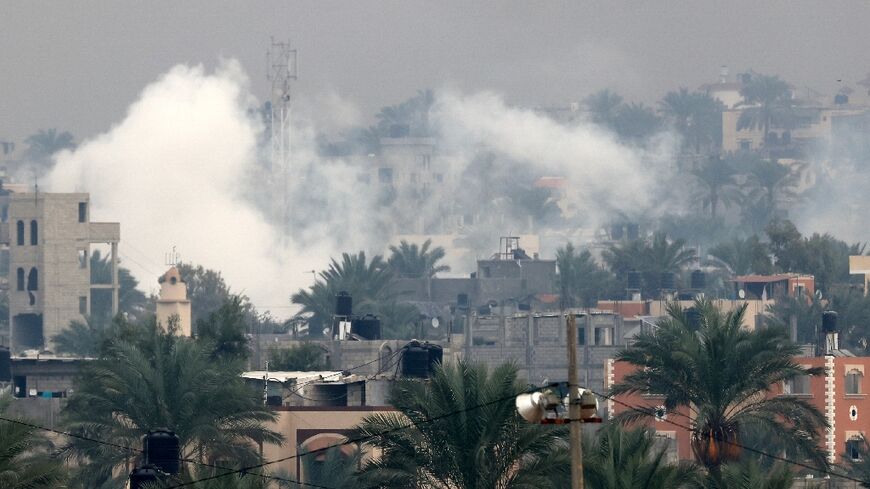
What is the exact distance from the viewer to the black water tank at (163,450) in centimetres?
5694

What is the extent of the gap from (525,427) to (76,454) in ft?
63.7

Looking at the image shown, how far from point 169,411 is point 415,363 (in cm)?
1440

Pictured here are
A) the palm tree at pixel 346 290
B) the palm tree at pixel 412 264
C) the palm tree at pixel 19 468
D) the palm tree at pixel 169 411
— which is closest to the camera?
the palm tree at pixel 19 468

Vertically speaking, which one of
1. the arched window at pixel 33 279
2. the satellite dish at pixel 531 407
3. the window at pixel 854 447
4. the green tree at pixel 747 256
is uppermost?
the green tree at pixel 747 256

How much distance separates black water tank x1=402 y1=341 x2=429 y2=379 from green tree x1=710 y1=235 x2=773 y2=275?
7848cm

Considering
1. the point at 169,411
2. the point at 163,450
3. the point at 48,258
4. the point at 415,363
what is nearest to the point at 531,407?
the point at 163,450

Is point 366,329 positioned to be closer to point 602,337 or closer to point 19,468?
point 602,337

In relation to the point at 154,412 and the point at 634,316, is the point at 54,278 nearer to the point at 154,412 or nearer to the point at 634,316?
the point at 634,316

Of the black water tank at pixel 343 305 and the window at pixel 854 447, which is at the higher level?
the black water tank at pixel 343 305

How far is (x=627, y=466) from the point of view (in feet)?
161

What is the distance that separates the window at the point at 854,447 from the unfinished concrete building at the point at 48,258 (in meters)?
74.5

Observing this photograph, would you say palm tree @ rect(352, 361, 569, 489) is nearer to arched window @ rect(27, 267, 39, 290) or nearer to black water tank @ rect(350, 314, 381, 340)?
black water tank @ rect(350, 314, 381, 340)

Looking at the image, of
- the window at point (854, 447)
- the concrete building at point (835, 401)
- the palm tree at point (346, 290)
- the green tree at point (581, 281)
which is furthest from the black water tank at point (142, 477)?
the green tree at point (581, 281)

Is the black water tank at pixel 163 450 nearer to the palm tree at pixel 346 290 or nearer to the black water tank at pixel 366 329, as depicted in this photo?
the black water tank at pixel 366 329
